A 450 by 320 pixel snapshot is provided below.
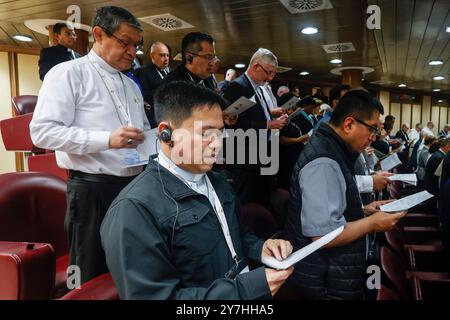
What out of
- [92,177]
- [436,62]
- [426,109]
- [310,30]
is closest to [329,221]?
[92,177]

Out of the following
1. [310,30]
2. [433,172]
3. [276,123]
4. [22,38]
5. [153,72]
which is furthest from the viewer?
[22,38]

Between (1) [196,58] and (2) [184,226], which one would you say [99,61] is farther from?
(2) [184,226]

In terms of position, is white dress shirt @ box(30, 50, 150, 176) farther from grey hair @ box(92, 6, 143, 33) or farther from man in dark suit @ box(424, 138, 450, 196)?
man in dark suit @ box(424, 138, 450, 196)

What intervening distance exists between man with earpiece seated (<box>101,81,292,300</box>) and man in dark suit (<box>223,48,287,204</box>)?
135 centimetres

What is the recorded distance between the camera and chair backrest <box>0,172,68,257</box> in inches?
64.8

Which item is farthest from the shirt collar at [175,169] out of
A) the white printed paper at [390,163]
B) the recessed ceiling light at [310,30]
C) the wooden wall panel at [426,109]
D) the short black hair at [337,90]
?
the wooden wall panel at [426,109]

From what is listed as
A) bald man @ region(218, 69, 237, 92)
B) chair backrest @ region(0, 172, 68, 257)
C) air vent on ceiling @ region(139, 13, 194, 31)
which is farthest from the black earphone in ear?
air vent on ceiling @ region(139, 13, 194, 31)

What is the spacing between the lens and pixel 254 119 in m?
2.76

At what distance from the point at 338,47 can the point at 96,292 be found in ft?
21.5

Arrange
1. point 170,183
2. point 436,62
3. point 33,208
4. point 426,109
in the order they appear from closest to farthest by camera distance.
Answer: point 170,183, point 33,208, point 436,62, point 426,109

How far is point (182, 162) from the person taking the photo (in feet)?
3.72

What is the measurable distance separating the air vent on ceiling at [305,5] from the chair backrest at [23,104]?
297cm

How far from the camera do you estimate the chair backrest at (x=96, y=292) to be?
0.95m
